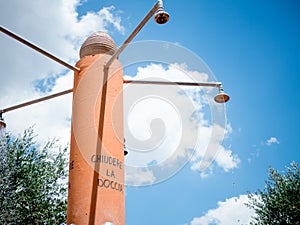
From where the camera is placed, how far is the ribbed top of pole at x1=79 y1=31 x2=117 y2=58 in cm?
757

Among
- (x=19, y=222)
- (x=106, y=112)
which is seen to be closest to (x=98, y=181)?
(x=106, y=112)

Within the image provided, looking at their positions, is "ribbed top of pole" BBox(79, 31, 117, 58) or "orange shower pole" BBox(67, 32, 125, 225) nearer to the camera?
"orange shower pole" BBox(67, 32, 125, 225)

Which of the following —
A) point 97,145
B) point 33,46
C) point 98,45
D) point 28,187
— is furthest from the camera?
point 28,187

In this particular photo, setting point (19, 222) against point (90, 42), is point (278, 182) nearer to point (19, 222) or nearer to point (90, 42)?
point (19, 222)

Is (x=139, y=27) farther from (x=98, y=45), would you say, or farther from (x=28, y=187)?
(x=28, y=187)

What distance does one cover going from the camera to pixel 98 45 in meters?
7.60

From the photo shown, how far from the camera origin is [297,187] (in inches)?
685

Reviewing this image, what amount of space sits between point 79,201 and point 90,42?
335 centimetres

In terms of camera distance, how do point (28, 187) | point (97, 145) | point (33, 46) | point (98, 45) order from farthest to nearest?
point (28, 187)
point (98, 45)
point (33, 46)
point (97, 145)

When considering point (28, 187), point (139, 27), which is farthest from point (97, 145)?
point (28, 187)

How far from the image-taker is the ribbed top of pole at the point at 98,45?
7570mm

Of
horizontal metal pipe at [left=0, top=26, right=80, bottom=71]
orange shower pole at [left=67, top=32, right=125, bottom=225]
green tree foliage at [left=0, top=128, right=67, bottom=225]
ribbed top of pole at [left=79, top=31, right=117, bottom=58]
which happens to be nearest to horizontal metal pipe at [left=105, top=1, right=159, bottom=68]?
orange shower pole at [left=67, top=32, right=125, bottom=225]

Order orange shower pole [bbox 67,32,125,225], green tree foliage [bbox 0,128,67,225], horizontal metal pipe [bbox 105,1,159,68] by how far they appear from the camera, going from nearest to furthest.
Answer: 1. orange shower pole [bbox 67,32,125,225]
2. horizontal metal pipe [bbox 105,1,159,68]
3. green tree foliage [bbox 0,128,67,225]

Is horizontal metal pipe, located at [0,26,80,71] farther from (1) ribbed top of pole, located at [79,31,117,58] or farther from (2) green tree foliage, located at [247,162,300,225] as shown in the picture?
(2) green tree foliage, located at [247,162,300,225]
